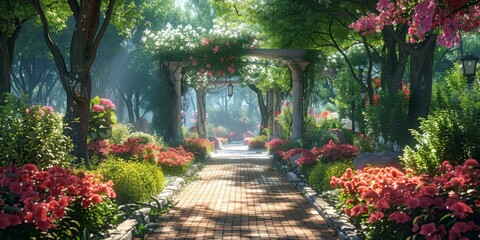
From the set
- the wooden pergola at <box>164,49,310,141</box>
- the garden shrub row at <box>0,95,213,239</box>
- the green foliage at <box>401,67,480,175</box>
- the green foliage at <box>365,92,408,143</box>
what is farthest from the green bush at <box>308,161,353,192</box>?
the wooden pergola at <box>164,49,310,141</box>

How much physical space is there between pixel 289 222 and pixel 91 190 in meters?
3.54

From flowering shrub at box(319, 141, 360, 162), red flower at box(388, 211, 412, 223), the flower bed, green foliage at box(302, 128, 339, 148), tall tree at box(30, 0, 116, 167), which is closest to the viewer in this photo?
the flower bed

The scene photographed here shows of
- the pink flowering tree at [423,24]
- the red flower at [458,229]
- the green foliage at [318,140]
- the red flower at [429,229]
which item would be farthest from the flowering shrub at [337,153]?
the red flower at [458,229]

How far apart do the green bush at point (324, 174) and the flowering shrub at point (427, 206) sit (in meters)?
4.57

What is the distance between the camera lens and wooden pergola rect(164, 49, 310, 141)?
2369cm

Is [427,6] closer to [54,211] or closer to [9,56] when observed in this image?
[54,211]

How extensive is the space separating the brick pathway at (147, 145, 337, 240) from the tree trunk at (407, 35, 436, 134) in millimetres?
3577

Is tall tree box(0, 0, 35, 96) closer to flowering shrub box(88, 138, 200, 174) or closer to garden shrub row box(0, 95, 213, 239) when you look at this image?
flowering shrub box(88, 138, 200, 174)

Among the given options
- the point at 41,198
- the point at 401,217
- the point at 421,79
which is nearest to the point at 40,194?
the point at 41,198

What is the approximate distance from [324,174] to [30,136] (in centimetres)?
657

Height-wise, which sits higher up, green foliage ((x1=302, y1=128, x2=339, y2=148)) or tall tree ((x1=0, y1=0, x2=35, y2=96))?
tall tree ((x1=0, y1=0, x2=35, y2=96))

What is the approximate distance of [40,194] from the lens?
679 centimetres

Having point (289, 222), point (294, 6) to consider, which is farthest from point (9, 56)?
point (289, 222)

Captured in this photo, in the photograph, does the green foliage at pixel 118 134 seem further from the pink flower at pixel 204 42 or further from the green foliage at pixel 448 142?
the green foliage at pixel 448 142
